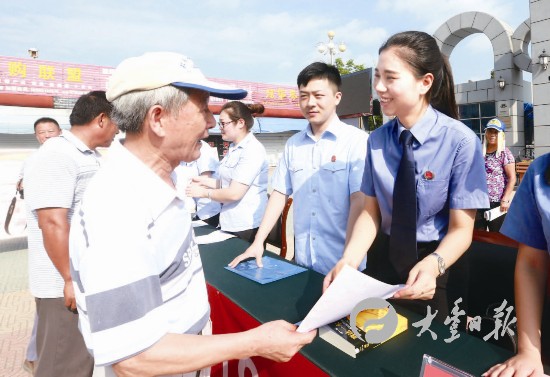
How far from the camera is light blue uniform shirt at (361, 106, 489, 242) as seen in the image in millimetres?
1408

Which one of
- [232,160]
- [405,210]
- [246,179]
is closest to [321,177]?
[405,210]

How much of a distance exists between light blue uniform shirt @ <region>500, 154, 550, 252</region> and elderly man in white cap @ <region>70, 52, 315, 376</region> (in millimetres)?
702

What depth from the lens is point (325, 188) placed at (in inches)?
83.2

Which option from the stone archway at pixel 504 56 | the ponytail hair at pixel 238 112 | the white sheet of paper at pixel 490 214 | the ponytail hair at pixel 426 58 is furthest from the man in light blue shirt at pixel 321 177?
the stone archway at pixel 504 56

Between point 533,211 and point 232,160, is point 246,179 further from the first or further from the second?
point 533,211

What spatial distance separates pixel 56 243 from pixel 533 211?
2.02 meters

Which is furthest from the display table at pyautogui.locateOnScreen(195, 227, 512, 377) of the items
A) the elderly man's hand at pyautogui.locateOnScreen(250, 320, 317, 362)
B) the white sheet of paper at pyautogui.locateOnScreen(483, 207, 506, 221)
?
the white sheet of paper at pyautogui.locateOnScreen(483, 207, 506, 221)

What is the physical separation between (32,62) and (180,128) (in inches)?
491

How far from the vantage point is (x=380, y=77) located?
58.4 inches

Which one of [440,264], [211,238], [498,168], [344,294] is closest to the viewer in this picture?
[344,294]

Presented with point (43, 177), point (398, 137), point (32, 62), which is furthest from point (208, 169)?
point (32, 62)

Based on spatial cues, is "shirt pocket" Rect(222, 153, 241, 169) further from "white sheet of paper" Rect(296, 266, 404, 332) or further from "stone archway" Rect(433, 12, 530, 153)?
"stone archway" Rect(433, 12, 530, 153)

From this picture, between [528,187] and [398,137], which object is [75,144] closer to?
[398,137]

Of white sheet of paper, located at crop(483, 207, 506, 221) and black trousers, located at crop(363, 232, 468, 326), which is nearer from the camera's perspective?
black trousers, located at crop(363, 232, 468, 326)
